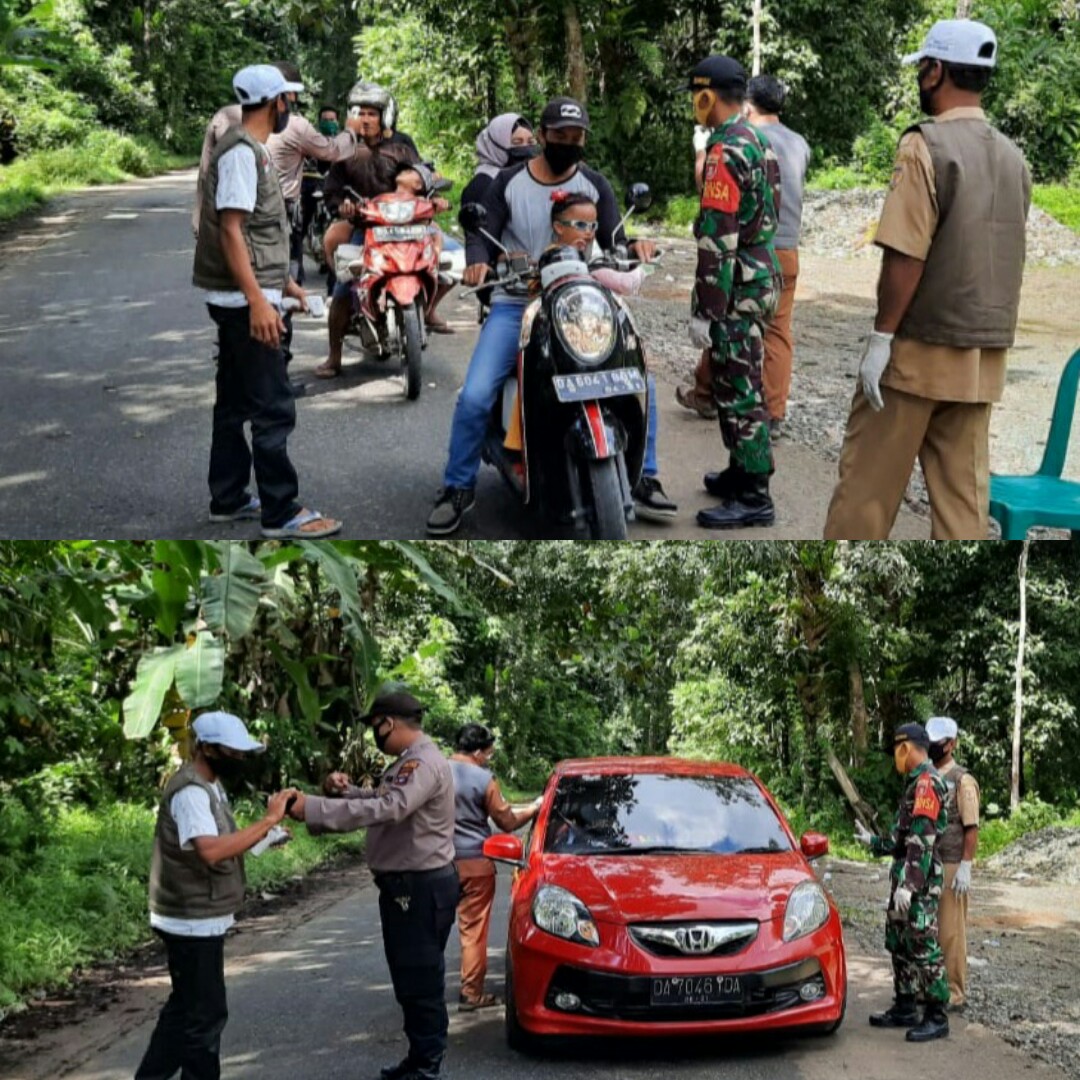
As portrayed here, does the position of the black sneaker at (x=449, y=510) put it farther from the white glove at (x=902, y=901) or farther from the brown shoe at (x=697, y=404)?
the white glove at (x=902, y=901)

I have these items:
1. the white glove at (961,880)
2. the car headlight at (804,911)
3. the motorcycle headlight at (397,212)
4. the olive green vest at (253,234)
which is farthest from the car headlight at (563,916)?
the motorcycle headlight at (397,212)

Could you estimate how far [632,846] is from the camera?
7.20 m

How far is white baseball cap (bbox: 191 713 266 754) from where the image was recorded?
18.9 ft

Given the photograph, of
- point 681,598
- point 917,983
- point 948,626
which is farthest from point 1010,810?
point 917,983

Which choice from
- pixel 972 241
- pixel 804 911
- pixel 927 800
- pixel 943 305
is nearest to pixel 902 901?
pixel 927 800

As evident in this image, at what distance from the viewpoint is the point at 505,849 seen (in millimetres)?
7285

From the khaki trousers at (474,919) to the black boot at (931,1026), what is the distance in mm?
2104

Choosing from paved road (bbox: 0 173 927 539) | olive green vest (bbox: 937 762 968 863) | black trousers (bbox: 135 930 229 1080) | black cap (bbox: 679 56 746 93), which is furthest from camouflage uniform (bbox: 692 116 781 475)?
black trousers (bbox: 135 930 229 1080)

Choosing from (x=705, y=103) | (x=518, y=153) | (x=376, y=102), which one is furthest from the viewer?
(x=518, y=153)

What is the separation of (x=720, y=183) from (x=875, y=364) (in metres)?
1.68

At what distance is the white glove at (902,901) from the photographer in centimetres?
771

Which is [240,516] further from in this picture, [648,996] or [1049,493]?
[1049,493]

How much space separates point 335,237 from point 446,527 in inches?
218

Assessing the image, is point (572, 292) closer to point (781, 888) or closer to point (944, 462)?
point (944, 462)
